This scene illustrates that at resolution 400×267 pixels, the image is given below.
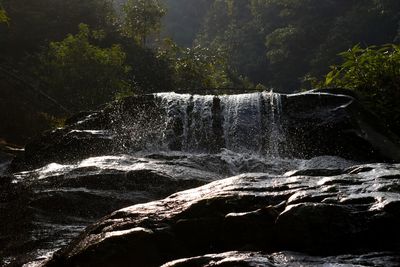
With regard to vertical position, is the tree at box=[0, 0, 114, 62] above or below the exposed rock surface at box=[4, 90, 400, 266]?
above

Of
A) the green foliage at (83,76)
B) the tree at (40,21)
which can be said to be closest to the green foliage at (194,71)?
the green foliage at (83,76)

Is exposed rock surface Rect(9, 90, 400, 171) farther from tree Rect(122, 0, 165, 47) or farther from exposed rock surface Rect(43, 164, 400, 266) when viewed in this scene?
tree Rect(122, 0, 165, 47)

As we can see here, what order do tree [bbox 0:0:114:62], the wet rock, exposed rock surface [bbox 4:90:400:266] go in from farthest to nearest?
tree [bbox 0:0:114:62], exposed rock surface [bbox 4:90:400:266], the wet rock

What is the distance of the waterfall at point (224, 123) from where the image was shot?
30.5 feet

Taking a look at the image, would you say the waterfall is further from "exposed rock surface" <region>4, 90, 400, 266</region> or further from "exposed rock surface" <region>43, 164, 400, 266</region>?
"exposed rock surface" <region>43, 164, 400, 266</region>

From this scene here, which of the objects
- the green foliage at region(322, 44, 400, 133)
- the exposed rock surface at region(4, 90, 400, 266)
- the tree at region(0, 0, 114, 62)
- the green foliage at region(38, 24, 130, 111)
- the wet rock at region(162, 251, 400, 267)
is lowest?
the wet rock at region(162, 251, 400, 267)

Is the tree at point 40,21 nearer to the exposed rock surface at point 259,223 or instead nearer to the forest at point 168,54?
the forest at point 168,54

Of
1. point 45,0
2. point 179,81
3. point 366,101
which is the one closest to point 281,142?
point 366,101

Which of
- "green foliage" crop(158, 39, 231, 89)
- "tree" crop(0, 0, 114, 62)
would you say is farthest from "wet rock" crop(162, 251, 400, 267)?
"tree" crop(0, 0, 114, 62)

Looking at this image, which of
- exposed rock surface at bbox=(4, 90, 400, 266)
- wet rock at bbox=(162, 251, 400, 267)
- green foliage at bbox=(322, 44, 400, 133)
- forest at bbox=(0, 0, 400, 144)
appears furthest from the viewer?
forest at bbox=(0, 0, 400, 144)

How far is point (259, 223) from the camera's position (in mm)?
3479

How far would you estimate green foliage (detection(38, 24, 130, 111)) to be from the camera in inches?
774

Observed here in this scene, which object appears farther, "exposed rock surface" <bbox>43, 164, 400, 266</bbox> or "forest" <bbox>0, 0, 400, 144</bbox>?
"forest" <bbox>0, 0, 400, 144</bbox>

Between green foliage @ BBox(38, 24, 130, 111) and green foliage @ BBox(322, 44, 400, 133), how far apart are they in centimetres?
1183
